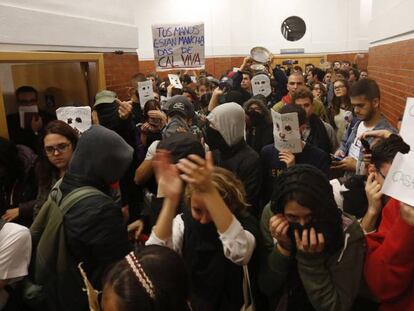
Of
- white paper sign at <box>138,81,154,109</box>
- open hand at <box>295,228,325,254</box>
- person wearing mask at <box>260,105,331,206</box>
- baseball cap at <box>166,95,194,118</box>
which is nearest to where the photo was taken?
open hand at <box>295,228,325,254</box>

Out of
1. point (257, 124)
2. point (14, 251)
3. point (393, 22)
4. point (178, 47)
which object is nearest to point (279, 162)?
point (257, 124)

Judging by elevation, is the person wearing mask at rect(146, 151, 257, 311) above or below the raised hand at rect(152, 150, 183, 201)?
below

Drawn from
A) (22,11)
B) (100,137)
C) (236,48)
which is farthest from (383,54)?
(236,48)

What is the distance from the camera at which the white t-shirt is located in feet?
6.91

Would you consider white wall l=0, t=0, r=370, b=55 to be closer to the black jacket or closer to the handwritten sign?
the handwritten sign

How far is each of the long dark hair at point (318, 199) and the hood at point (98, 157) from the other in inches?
42.2

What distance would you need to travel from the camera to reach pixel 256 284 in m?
2.19

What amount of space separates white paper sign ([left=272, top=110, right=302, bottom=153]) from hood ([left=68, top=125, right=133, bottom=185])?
55.7 inches

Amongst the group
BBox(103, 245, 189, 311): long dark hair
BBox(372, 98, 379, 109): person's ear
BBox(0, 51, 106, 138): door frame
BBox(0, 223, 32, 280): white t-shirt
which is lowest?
BBox(0, 223, 32, 280): white t-shirt

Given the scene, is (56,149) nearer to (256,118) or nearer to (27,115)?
(27,115)

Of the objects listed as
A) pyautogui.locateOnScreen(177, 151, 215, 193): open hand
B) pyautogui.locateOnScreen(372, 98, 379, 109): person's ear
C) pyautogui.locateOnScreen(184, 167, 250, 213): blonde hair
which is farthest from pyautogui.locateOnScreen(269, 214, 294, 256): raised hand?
pyautogui.locateOnScreen(372, 98, 379, 109): person's ear

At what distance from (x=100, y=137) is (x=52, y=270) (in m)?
0.82

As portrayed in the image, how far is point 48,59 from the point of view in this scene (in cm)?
443

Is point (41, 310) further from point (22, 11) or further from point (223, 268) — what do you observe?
point (22, 11)
